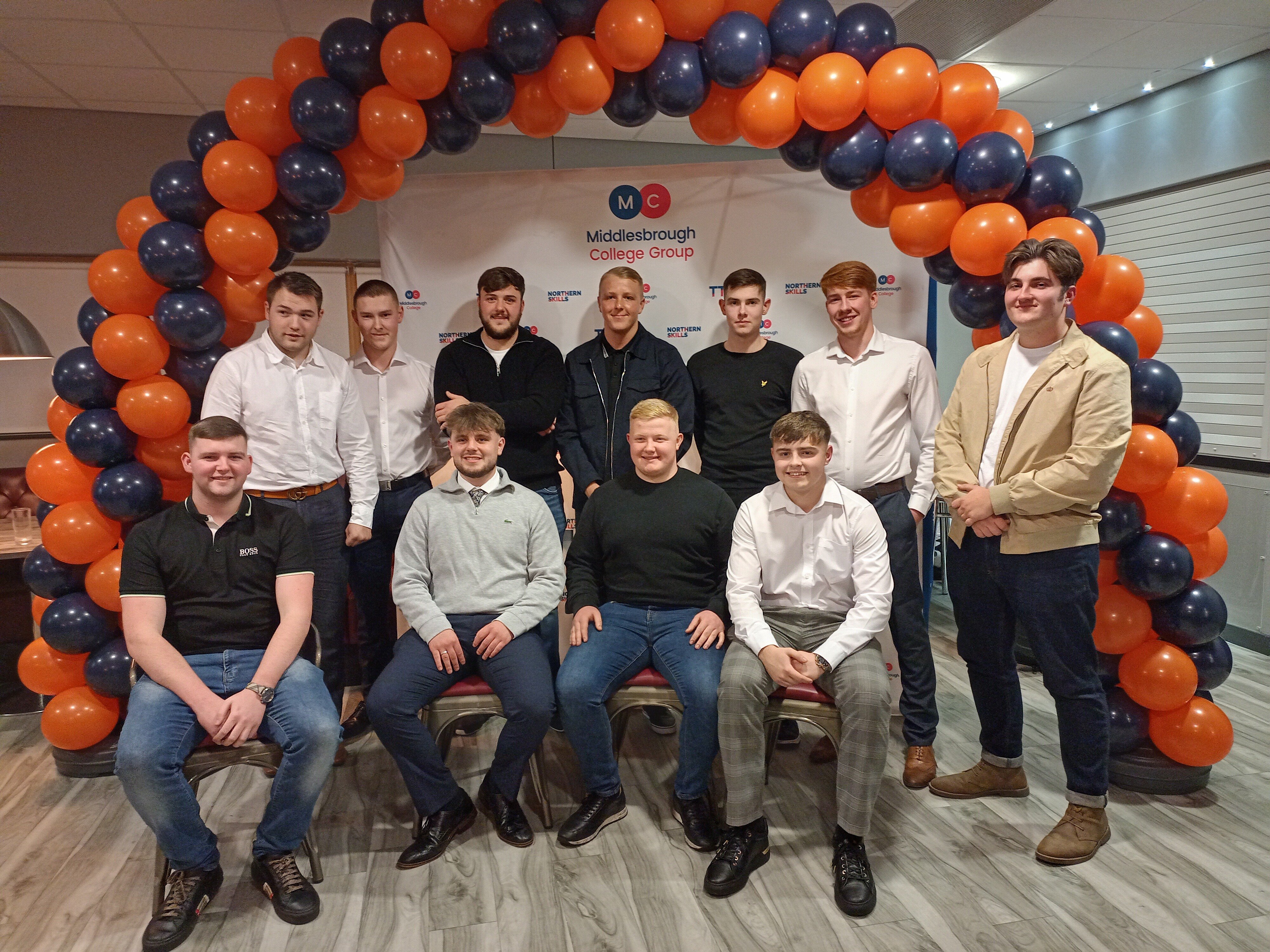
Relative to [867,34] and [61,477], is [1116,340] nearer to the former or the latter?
[867,34]

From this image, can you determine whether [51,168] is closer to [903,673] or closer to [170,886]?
[170,886]

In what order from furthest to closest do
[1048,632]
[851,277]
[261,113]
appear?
[851,277] < [261,113] < [1048,632]

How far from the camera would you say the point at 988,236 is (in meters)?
2.62

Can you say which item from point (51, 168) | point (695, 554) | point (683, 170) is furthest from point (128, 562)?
point (51, 168)

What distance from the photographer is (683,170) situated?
374cm

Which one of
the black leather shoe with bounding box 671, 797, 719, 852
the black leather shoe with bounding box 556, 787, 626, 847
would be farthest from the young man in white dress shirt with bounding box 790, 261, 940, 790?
the black leather shoe with bounding box 556, 787, 626, 847

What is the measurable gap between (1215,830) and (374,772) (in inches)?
114

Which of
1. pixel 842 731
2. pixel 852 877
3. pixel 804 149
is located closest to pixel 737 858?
pixel 852 877

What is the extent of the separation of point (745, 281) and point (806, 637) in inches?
55.9

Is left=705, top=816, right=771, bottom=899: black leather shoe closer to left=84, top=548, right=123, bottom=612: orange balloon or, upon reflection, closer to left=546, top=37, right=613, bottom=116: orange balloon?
left=84, top=548, right=123, bottom=612: orange balloon

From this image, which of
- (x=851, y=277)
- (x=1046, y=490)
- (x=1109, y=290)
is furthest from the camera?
(x=851, y=277)

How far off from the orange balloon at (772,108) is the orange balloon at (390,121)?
3.82 feet

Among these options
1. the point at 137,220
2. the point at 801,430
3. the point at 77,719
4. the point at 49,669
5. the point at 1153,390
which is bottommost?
the point at 77,719

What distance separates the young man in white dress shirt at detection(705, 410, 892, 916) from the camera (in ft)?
7.39
